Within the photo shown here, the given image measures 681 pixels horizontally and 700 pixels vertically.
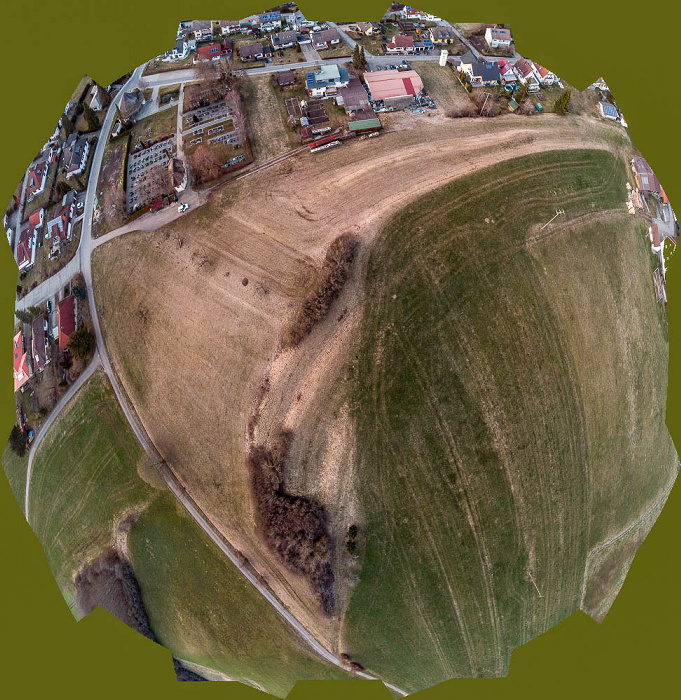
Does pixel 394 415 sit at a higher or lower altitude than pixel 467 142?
lower

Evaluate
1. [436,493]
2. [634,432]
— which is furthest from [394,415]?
[634,432]

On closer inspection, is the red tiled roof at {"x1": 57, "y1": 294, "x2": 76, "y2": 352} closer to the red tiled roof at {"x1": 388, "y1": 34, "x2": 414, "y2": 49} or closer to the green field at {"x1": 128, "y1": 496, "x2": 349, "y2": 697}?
the green field at {"x1": 128, "y1": 496, "x2": 349, "y2": 697}

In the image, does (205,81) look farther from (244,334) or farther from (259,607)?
(259,607)

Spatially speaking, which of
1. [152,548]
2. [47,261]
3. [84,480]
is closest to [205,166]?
[47,261]

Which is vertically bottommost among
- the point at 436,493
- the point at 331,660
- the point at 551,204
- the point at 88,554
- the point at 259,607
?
the point at 331,660

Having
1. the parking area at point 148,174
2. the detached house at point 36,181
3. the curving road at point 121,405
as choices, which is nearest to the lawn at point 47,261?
the curving road at point 121,405

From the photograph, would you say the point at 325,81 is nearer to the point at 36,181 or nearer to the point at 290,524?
the point at 36,181
